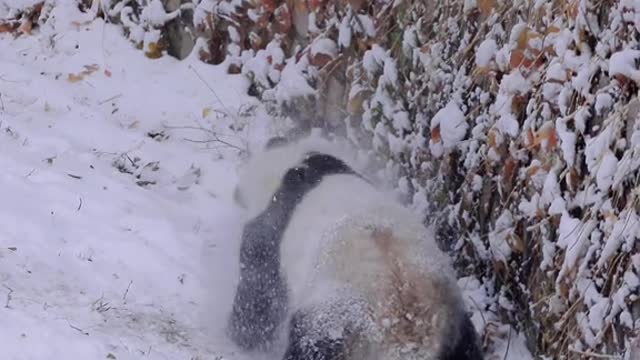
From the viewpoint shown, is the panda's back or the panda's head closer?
the panda's back

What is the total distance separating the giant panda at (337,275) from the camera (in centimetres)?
362

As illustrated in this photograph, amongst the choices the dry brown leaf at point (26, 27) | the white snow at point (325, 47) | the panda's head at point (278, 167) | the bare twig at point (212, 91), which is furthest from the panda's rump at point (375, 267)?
the dry brown leaf at point (26, 27)

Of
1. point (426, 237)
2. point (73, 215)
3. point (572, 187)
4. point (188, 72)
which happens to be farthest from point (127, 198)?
point (572, 187)

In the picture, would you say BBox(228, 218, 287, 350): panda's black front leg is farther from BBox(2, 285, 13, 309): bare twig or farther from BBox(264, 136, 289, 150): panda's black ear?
BBox(2, 285, 13, 309): bare twig

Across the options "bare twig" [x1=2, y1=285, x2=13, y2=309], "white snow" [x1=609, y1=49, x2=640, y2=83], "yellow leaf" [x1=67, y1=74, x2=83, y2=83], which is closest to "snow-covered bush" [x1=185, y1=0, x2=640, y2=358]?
"white snow" [x1=609, y1=49, x2=640, y2=83]

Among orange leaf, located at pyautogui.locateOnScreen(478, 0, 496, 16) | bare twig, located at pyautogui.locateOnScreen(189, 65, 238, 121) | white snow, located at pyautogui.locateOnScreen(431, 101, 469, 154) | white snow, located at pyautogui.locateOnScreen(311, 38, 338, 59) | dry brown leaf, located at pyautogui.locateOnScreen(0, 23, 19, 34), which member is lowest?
dry brown leaf, located at pyautogui.locateOnScreen(0, 23, 19, 34)

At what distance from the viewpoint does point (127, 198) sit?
5371 millimetres

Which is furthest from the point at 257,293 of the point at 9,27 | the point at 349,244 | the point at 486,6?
the point at 9,27

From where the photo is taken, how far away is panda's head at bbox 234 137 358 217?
4586mm

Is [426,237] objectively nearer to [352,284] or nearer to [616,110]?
[352,284]

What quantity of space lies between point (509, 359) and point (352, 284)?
3.49 ft

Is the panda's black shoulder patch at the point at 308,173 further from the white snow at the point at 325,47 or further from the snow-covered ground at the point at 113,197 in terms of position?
the white snow at the point at 325,47

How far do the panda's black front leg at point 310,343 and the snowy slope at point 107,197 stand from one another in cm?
59

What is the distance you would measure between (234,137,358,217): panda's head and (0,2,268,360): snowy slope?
345 millimetres
